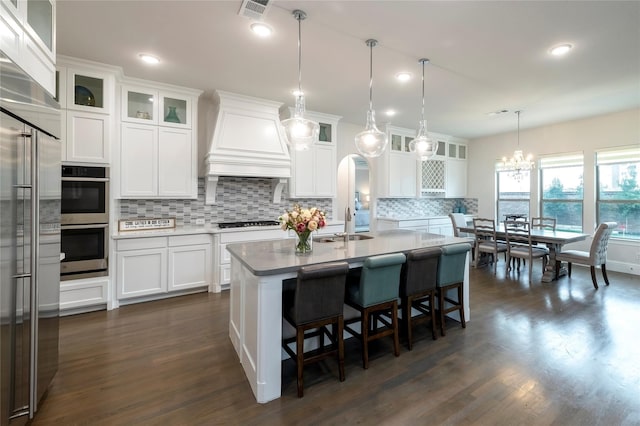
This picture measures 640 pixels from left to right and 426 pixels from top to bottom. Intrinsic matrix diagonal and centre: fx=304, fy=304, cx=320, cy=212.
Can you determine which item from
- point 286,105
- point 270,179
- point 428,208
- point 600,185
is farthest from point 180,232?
point 600,185

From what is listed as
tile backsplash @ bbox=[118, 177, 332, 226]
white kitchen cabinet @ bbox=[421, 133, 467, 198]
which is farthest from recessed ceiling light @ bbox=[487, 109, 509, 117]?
tile backsplash @ bbox=[118, 177, 332, 226]

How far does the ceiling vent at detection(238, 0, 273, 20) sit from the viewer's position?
2.30m

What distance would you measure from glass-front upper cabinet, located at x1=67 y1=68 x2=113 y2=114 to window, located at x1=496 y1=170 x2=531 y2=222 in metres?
7.24

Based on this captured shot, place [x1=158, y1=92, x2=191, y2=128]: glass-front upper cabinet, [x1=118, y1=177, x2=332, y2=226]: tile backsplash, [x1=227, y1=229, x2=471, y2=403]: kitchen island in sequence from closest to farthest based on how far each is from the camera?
[x1=227, y1=229, x2=471, y2=403]: kitchen island, [x1=158, y1=92, x2=191, y2=128]: glass-front upper cabinet, [x1=118, y1=177, x2=332, y2=226]: tile backsplash

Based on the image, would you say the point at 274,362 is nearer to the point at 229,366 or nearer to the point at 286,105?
the point at 229,366

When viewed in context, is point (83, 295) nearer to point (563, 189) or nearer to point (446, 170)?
point (446, 170)

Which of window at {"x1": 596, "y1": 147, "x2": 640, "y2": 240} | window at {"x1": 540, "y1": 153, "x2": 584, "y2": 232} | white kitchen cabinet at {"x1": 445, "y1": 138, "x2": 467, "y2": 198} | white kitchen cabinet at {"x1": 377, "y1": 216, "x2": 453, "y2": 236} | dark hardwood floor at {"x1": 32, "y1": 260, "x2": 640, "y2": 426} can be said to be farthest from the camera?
white kitchen cabinet at {"x1": 445, "y1": 138, "x2": 467, "y2": 198}

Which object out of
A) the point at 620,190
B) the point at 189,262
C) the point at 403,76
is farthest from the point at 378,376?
the point at 620,190

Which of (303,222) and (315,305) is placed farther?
(303,222)

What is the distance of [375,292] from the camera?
239 centimetres

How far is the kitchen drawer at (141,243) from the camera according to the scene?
3.57 m

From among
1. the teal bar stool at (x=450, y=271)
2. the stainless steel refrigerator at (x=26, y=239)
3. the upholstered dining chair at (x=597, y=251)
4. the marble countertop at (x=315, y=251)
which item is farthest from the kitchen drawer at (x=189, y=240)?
the upholstered dining chair at (x=597, y=251)

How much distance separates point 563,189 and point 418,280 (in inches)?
211

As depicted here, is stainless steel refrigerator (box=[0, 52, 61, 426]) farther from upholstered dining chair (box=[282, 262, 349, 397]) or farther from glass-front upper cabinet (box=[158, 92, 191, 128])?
glass-front upper cabinet (box=[158, 92, 191, 128])
